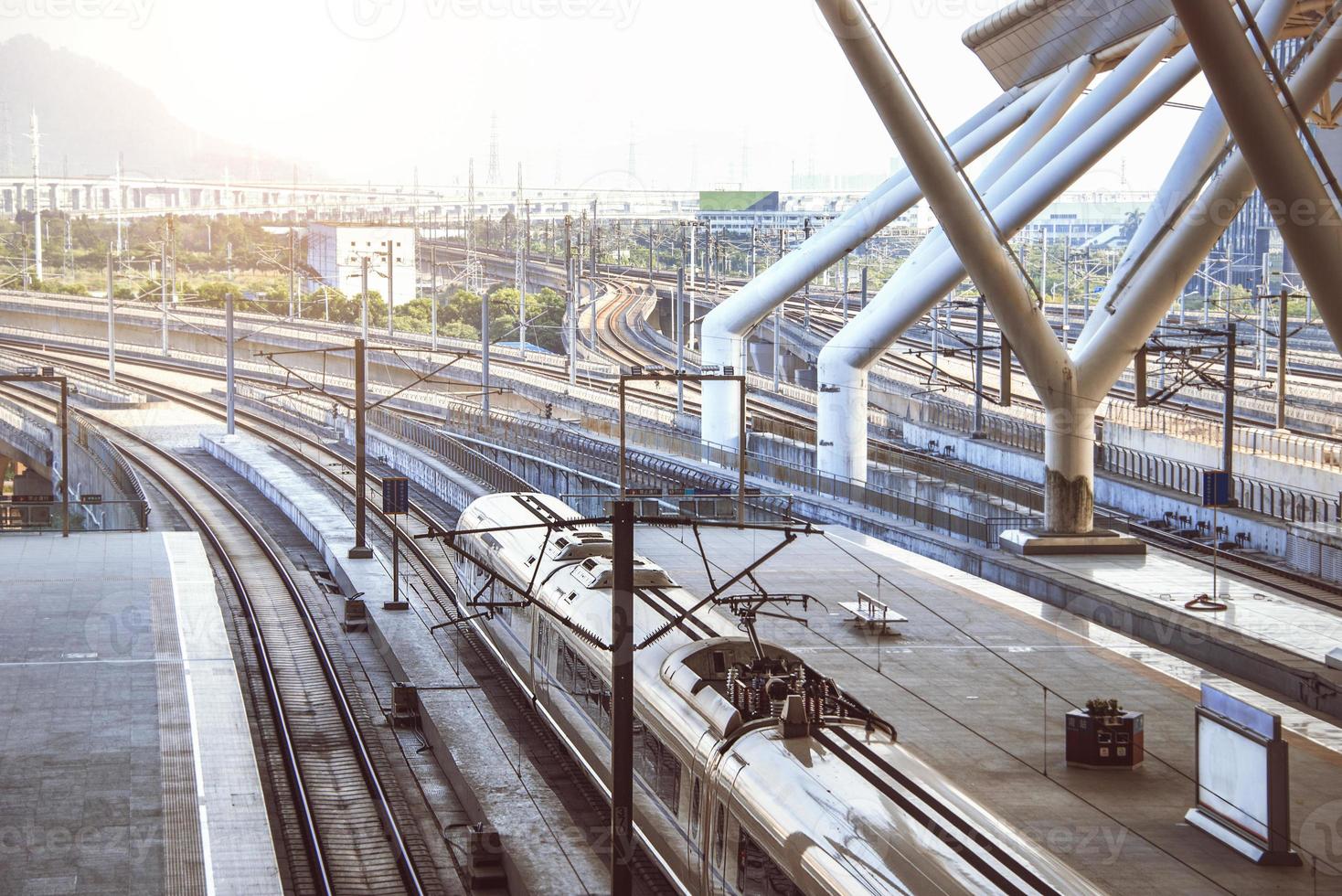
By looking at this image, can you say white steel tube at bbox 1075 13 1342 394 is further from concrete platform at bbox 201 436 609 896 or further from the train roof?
the train roof

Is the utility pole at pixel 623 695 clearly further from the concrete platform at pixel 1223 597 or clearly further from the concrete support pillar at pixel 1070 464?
the concrete support pillar at pixel 1070 464

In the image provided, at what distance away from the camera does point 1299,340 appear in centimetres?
7938

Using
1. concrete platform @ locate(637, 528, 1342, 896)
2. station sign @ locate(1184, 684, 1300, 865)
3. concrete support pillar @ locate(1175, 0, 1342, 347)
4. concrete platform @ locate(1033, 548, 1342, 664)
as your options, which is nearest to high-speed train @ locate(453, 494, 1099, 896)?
concrete platform @ locate(637, 528, 1342, 896)

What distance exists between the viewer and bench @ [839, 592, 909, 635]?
2359 centimetres

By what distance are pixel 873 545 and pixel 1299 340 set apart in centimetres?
5649

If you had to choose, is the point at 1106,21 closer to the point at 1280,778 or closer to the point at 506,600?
the point at 506,600

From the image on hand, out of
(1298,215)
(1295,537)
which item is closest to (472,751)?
(1298,215)

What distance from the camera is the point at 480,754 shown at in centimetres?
1816

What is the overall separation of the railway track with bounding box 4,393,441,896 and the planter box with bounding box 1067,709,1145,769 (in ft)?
23.9

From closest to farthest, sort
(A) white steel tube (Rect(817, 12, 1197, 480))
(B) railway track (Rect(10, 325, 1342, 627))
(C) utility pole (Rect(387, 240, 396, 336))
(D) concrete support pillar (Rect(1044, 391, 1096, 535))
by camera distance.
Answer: (B) railway track (Rect(10, 325, 1342, 627)) < (D) concrete support pillar (Rect(1044, 391, 1096, 535)) < (A) white steel tube (Rect(817, 12, 1197, 480)) < (C) utility pole (Rect(387, 240, 396, 336))

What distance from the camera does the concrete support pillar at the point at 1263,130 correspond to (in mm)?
19297

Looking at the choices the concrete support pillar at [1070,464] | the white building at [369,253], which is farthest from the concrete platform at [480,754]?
the white building at [369,253]

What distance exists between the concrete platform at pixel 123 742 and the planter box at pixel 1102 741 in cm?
880

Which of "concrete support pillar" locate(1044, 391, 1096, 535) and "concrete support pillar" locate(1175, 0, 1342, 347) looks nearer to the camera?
"concrete support pillar" locate(1175, 0, 1342, 347)
